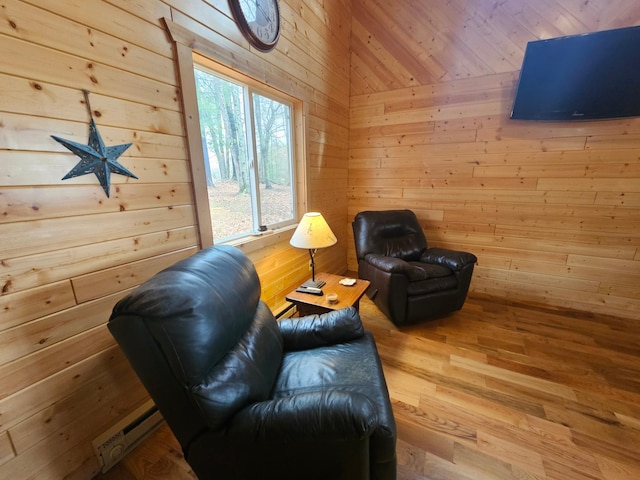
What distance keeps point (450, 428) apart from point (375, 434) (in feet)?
2.64

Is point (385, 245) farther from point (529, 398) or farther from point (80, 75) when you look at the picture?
point (80, 75)

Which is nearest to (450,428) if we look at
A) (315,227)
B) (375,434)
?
(375,434)

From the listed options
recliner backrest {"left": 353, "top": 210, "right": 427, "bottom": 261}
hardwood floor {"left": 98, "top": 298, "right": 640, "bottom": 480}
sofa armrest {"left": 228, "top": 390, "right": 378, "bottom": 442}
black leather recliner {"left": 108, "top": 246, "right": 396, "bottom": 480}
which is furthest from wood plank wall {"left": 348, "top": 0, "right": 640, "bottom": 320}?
sofa armrest {"left": 228, "top": 390, "right": 378, "bottom": 442}

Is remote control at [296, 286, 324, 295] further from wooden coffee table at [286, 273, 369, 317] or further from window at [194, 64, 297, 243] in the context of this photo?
window at [194, 64, 297, 243]

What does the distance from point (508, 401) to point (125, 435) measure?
211 cm

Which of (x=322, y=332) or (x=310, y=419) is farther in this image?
(x=322, y=332)

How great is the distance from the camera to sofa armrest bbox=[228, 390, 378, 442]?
0.81 meters

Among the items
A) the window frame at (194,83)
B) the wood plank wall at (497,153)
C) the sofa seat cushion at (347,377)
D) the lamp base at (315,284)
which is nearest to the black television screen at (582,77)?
the wood plank wall at (497,153)

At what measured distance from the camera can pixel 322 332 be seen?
4.62 ft

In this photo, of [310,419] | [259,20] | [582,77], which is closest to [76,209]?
[310,419]

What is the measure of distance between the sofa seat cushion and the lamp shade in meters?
0.71

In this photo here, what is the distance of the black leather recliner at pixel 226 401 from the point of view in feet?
2.62

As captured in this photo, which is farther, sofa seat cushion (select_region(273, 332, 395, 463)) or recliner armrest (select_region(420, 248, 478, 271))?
recliner armrest (select_region(420, 248, 478, 271))

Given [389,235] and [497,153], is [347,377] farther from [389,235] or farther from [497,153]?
[497,153]
